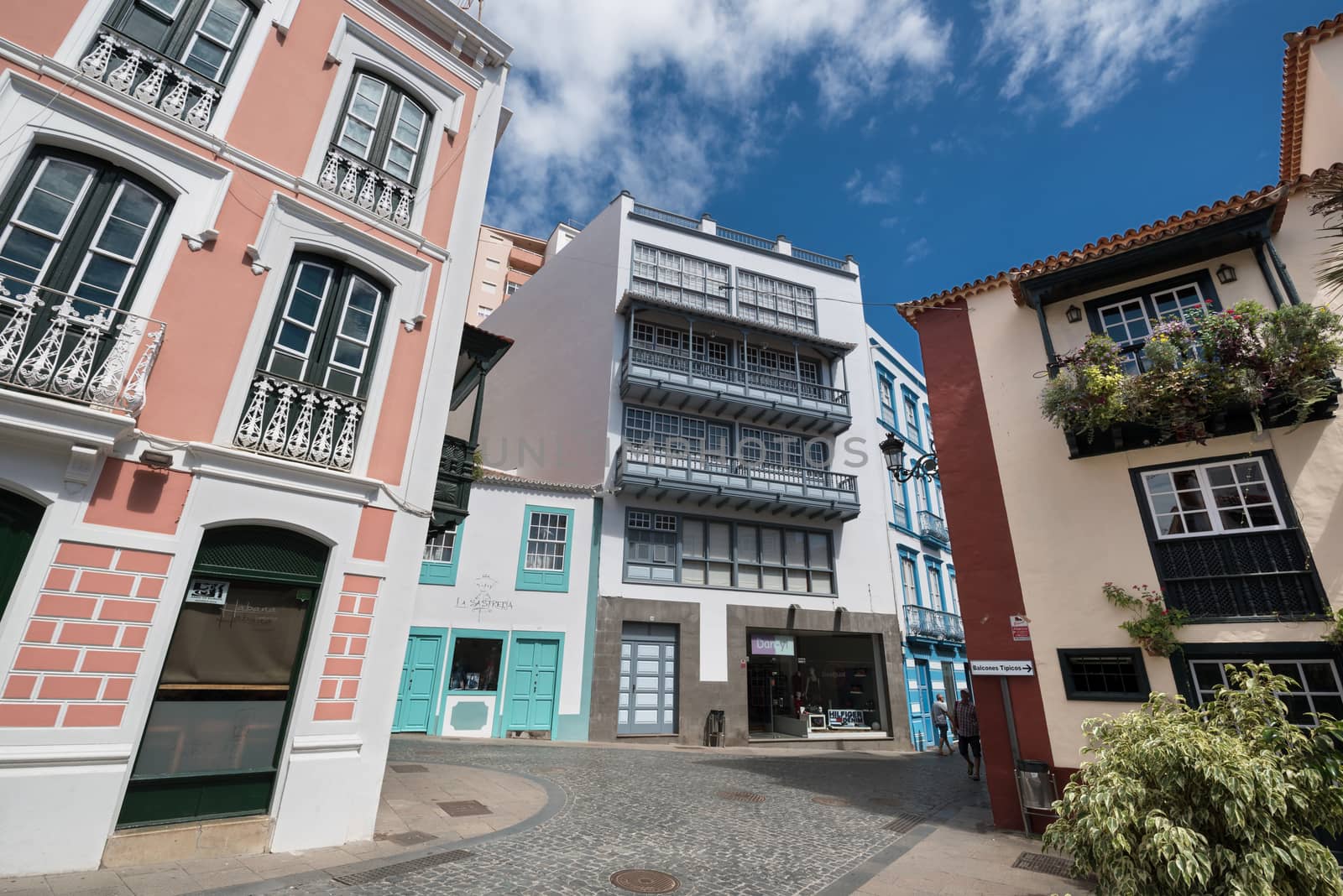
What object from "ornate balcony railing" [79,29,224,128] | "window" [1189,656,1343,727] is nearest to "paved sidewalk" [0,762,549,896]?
"ornate balcony railing" [79,29,224,128]

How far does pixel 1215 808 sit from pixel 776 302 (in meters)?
20.5

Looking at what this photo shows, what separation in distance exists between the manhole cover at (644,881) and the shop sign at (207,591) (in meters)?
4.85

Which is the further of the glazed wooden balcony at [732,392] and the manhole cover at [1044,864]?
the glazed wooden balcony at [732,392]

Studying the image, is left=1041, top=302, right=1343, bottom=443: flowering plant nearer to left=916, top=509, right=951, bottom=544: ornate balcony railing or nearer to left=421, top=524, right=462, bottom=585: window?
left=421, top=524, right=462, bottom=585: window

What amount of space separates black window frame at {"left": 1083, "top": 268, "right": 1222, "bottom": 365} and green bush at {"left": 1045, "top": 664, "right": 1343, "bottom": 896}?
647cm

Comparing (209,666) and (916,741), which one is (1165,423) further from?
(916,741)

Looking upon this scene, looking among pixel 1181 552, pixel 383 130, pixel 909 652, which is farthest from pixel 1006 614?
pixel 909 652

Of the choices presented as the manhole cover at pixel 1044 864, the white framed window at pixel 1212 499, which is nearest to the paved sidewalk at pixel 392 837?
the manhole cover at pixel 1044 864

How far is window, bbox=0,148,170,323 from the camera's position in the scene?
559 cm

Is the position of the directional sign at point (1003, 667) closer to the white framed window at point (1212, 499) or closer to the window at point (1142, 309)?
the white framed window at point (1212, 499)

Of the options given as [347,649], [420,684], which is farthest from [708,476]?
[347,649]

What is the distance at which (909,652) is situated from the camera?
21.2 metres

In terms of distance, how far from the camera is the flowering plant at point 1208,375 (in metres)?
7.58

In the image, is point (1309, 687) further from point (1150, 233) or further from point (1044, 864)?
point (1150, 233)
